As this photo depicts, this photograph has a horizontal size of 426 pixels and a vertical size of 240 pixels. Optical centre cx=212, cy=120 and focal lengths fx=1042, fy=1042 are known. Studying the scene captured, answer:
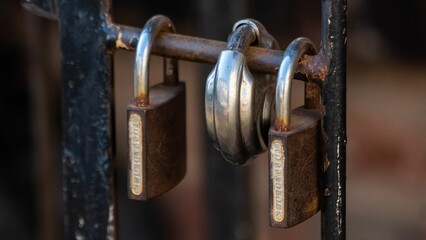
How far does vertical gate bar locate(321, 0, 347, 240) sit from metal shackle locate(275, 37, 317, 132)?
Answer: 0.09 ft

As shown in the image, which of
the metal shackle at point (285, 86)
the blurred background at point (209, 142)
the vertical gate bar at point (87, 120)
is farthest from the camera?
the blurred background at point (209, 142)

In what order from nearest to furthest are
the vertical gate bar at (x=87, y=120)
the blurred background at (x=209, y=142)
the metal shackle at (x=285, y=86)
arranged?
the metal shackle at (x=285, y=86) → the vertical gate bar at (x=87, y=120) → the blurred background at (x=209, y=142)

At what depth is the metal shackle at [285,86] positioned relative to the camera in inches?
31.8

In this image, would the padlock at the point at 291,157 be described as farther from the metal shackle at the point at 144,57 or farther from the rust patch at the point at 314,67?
the metal shackle at the point at 144,57

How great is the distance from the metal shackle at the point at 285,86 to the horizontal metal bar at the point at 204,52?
0.05 ft

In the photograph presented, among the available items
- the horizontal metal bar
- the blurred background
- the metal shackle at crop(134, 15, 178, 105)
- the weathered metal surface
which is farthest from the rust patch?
the blurred background

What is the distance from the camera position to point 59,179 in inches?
67.9

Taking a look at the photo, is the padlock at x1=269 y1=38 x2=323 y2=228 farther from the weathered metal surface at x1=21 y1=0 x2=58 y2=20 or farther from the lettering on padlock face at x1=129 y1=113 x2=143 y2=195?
the weathered metal surface at x1=21 y1=0 x2=58 y2=20

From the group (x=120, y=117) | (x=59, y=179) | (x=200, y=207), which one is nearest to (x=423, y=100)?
(x=200, y=207)

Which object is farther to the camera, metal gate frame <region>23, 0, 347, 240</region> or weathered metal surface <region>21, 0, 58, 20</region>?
weathered metal surface <region>21, 0, 58, 20</region>

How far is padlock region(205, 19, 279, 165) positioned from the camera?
0.82m

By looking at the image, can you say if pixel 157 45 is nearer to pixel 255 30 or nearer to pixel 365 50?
pixel 255 30

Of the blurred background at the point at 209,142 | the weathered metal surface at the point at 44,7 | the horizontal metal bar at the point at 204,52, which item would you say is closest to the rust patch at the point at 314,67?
the horizontal metal bar at the point at 204,52

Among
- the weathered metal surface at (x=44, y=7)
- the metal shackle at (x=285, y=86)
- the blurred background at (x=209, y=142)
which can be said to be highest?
the weathered metal surface at (x=44, y=7)
